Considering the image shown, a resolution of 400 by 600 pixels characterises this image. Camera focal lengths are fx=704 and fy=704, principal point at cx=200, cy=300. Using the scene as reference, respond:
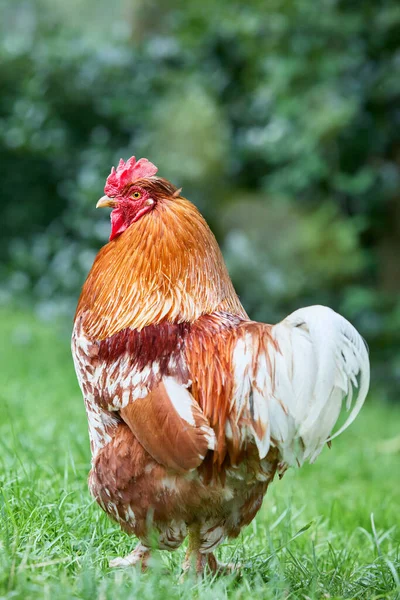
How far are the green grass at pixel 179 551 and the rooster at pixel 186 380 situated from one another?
22 centimetres

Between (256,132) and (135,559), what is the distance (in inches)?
232

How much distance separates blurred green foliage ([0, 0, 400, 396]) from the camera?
7.02 metres

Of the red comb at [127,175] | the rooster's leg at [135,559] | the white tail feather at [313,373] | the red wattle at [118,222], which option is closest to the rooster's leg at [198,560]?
the rooster's leg at [135,559]

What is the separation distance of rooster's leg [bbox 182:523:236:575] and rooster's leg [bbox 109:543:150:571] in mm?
150

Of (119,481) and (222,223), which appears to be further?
(222,223)

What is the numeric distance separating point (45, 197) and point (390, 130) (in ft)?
15.8

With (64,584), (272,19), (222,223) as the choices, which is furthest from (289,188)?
(64,584)

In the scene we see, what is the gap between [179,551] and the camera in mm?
2953

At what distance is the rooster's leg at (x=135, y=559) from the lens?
2.48 meters

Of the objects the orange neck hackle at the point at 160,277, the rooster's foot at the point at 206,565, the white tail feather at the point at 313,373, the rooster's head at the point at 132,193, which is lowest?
the rooster's foot at the point at 206,565

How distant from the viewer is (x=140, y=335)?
8.00 ft

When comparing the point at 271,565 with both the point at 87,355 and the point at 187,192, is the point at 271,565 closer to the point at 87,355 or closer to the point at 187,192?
the point at 87,355

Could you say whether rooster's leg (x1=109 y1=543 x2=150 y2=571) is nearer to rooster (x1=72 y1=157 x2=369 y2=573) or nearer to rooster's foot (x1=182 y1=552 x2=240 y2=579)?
rooster (x1=72 y1=157 x2=369 y2=573)

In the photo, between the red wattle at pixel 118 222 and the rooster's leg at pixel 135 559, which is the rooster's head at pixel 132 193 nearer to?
the red wattle at pixel 118 222
